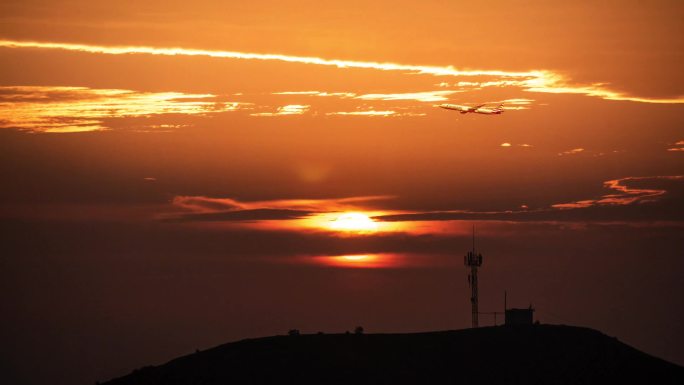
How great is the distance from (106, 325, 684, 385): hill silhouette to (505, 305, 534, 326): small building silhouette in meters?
2.87

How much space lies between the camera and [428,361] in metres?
174

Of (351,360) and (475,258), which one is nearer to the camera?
(351,360)

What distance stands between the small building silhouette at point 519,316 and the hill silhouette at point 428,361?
9.41 ft

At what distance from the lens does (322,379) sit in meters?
170

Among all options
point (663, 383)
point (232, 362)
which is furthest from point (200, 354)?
point (663, 383)

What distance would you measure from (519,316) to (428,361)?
1483cm

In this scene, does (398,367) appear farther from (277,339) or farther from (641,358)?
(641,358)

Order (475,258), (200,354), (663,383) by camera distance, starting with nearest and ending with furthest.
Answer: (663,383) < (200,354) < (475,258)

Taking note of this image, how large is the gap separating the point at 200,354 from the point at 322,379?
619 inches

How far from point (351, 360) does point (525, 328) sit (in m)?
20.8

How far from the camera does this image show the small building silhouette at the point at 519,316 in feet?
599

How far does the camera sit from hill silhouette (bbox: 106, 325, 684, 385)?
170 m

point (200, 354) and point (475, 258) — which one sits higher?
point (475, 258)

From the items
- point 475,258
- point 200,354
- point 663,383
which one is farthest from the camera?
point 475,258
